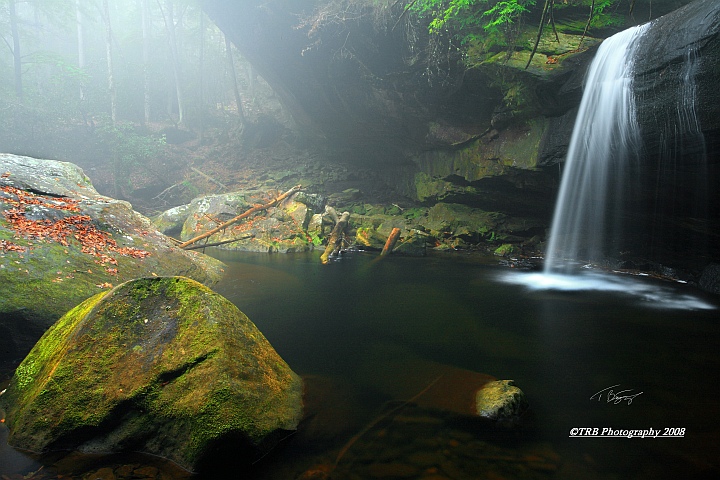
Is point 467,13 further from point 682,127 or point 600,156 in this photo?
point 682,127

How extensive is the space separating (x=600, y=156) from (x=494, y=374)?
771cm

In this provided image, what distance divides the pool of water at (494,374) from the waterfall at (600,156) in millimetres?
2638

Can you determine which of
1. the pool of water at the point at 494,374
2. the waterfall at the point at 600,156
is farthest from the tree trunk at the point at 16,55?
the waterfall at the point at 600,156

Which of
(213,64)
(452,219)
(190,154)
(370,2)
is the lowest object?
(452,219)

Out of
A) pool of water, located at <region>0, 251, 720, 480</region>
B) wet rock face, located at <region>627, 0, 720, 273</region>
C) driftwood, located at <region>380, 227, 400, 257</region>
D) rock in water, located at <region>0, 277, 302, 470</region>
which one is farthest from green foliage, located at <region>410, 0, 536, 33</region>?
rock in water, located at <region>0, 277, 302, 470</region>

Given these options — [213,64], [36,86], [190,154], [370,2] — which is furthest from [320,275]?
[213,64]

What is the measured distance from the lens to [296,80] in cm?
1969

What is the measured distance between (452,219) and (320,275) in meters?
8.11

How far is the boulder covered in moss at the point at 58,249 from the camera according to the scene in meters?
4.60

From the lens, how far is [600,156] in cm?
943

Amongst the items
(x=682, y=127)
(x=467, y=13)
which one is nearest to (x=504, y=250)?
(x=682, y=127)

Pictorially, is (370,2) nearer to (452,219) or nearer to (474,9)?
(474,9)

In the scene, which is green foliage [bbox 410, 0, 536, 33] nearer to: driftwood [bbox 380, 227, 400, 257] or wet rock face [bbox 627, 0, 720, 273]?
wet rock face [bbox 627, 0, 720, 273]
